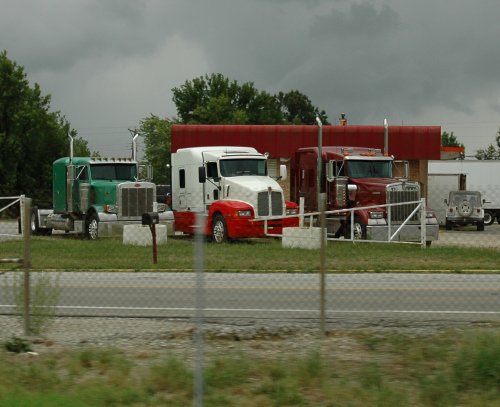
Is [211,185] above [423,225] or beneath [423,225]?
above

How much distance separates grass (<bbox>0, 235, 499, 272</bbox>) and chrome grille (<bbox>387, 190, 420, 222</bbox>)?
205 centimetres

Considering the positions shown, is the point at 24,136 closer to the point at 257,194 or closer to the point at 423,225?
the point at 257,194

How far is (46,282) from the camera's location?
966 cm

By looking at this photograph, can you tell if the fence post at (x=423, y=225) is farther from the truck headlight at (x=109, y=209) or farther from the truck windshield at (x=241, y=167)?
the truck headlight at (x=109, y=209)

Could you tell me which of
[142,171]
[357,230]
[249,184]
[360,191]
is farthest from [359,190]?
[142,171]

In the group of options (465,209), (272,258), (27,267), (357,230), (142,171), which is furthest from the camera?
(465,209)

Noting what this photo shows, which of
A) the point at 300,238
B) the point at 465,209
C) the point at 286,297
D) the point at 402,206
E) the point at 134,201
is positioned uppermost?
the point at 134,201

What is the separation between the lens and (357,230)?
25.7 meters

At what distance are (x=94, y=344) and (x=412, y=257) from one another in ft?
37.3

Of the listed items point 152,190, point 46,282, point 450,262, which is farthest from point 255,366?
point 152,190

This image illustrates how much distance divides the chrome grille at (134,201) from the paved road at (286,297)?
44.7 feet

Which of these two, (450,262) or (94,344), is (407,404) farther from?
(450,262)

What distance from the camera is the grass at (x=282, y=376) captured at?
7.04 m

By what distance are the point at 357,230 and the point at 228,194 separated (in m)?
4.08
